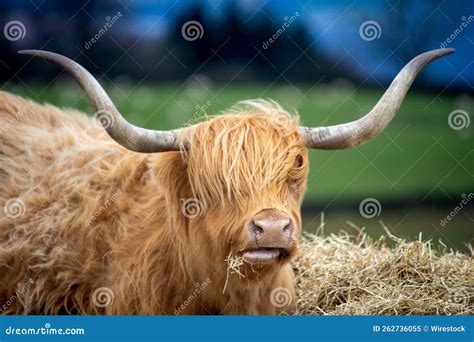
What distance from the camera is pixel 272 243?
12.8 ft

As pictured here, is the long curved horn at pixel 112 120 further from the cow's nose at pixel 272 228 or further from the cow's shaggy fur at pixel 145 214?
the cow's nose at pixel 272 228

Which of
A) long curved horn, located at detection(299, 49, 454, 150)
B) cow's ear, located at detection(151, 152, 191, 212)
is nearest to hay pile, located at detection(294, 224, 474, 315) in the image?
long curved horn, located at detection(299, 49, 454, 150)

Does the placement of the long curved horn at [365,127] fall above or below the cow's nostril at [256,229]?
above

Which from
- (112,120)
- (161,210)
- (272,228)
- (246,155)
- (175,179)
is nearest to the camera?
(272,228)

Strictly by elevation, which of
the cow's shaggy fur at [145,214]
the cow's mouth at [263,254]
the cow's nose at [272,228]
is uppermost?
the cow's shaggy fur at [145,214]

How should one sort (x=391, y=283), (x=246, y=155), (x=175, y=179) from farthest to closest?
(x=391, y=283), (x=175, y=179), (x=246, y=155)

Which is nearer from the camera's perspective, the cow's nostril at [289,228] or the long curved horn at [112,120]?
the cow's nostril at [289,228]

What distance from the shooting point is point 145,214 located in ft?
15.4

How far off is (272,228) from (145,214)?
1066 millimetres

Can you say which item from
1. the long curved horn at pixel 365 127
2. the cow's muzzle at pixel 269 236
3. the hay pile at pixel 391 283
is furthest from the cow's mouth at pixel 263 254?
the hay pile at pixel 391 283

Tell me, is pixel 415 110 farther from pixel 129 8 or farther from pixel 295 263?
pixel 129 8

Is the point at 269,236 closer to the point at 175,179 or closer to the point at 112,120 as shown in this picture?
the point at 175,179

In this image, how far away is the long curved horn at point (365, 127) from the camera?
4.36 meters

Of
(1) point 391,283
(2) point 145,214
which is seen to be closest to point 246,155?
(2) point 145,214
